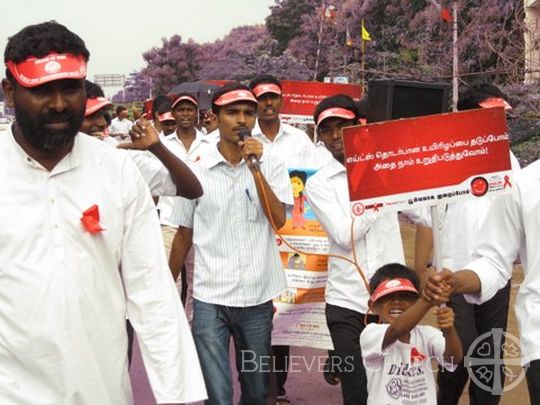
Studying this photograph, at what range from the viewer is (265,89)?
746 centimetres

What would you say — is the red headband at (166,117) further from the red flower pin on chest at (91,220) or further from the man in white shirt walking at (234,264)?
the red flower pin on chest at (91,220)

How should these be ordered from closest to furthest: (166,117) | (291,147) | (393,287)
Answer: (393,287) → (291,147) → (166,117)

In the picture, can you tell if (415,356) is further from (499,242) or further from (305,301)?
(305,301)

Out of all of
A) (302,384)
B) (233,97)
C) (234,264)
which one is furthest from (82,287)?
(302,384)

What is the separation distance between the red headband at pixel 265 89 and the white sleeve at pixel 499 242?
154 inches

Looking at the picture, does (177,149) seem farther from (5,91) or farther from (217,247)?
(5,91)

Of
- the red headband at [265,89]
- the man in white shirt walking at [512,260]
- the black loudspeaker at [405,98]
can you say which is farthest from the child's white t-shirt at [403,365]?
the red headband at [265,89]

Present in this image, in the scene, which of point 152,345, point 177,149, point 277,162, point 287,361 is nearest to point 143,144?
point 152,345

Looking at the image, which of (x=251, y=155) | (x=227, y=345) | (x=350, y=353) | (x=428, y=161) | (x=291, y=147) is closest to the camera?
(x=428, y=161)

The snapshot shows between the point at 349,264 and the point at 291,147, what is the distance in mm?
2532

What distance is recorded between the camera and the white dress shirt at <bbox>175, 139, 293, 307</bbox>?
5000mm

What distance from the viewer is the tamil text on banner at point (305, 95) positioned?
9.11 m

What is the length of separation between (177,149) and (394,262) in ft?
12.0

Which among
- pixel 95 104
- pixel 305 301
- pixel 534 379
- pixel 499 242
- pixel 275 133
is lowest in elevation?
pixel 305 301
